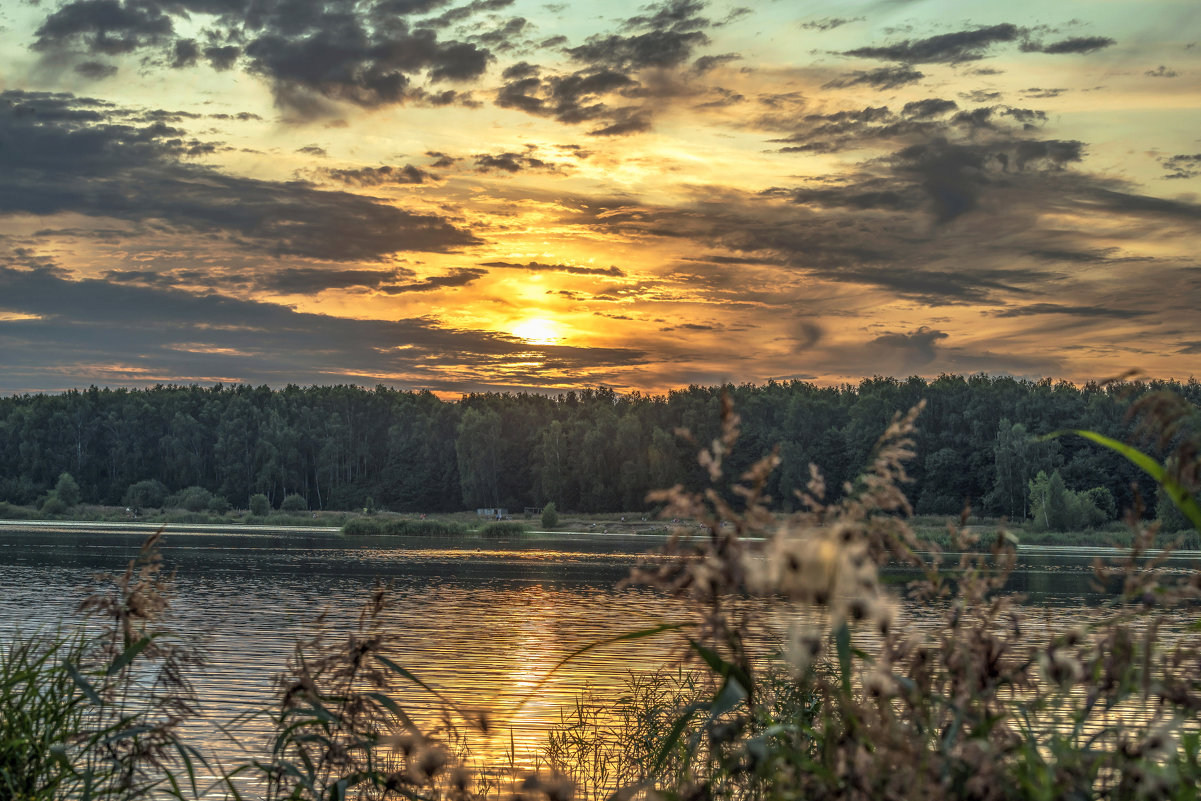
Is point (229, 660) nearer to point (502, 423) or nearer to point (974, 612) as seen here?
point (974, 612)

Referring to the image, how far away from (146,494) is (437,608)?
119572mm

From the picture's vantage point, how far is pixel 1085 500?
9481 centimetres

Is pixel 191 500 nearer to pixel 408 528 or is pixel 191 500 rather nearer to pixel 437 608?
pixel 408 528

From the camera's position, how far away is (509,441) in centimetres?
15262

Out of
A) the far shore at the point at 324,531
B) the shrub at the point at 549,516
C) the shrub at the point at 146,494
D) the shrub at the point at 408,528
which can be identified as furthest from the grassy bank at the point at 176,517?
the shrub at the point at 408,528

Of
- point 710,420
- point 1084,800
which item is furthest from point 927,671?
point 710,420

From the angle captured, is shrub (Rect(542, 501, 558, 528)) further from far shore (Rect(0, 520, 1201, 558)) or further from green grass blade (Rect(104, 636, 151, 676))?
green grass blade (Rect(104, 636, 151, 676))

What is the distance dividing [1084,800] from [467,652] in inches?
893

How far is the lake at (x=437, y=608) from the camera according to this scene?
1786 centimetres

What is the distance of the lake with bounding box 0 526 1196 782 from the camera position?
1786 centimetres

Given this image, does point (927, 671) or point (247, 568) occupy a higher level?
point (927, 671)

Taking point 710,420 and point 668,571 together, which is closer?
point 668,571

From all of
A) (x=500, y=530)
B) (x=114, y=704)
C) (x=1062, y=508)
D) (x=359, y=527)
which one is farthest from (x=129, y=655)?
(x=1062, y=508)

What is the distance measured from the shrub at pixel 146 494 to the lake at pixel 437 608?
7295cm
